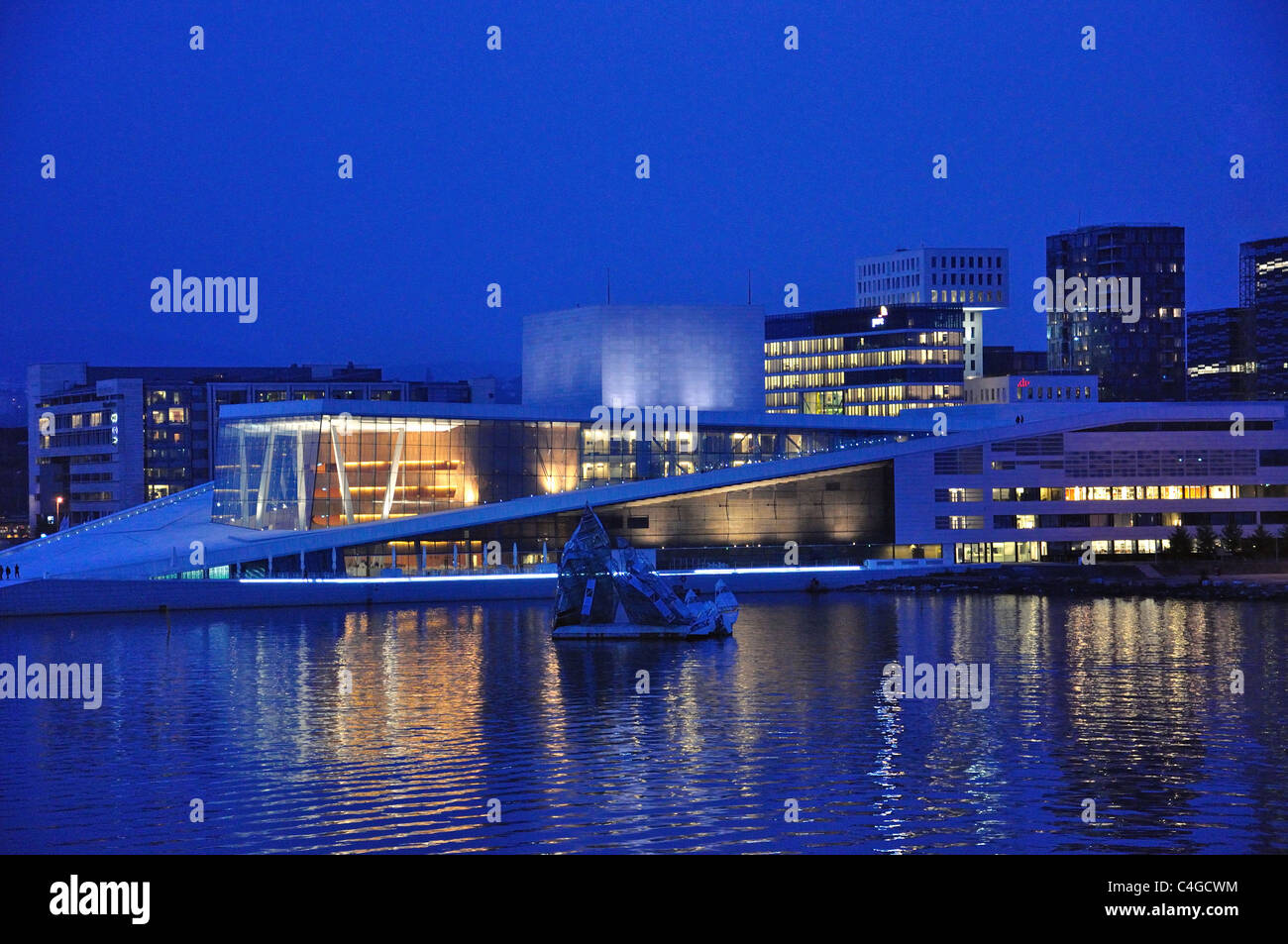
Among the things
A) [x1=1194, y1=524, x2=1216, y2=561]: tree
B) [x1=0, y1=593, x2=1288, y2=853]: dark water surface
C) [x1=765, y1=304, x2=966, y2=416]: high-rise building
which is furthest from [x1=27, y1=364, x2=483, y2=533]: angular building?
[x1=0, y1=593, x2=1288, y2=853]: dark water surface

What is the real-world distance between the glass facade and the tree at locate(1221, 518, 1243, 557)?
2209 cm

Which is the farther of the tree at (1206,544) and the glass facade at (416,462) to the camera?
the tree at (1206,544)

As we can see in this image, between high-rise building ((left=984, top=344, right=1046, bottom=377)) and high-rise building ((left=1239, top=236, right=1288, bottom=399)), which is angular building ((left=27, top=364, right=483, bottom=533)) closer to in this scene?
high-rise building ((left=984, top=344, right=1046, bottom=377))

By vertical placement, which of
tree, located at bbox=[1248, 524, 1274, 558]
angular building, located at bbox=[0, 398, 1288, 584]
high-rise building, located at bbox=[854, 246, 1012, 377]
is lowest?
tree, located at bbox=[1248, 524, 1274, 558]

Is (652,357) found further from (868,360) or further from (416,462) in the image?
(868,360)

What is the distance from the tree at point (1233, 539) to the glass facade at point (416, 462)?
72.5 ft

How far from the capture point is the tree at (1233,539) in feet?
252

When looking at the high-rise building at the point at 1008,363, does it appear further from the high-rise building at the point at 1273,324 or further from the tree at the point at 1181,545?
the tree at the point at 1181,545

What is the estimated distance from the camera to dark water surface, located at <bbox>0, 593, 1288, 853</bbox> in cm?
2017

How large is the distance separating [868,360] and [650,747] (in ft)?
394

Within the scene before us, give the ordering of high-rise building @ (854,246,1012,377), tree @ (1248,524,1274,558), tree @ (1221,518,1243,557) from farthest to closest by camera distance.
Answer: high-rise building @ (854,246,1012,377) < tree @ (1248,524,1274,558) < tree @ (1221,518,1243,557)

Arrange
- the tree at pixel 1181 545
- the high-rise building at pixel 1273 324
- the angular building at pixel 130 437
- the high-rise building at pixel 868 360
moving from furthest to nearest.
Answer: the high-rise building at pixel 1273 324, the high-rise building at pixel 868 360, the angular building at pixel 130 437, the tree at pixel 1181 545

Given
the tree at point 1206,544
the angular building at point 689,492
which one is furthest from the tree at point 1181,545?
the angular building at point 689,492

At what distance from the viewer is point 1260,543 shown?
78.9 meters
